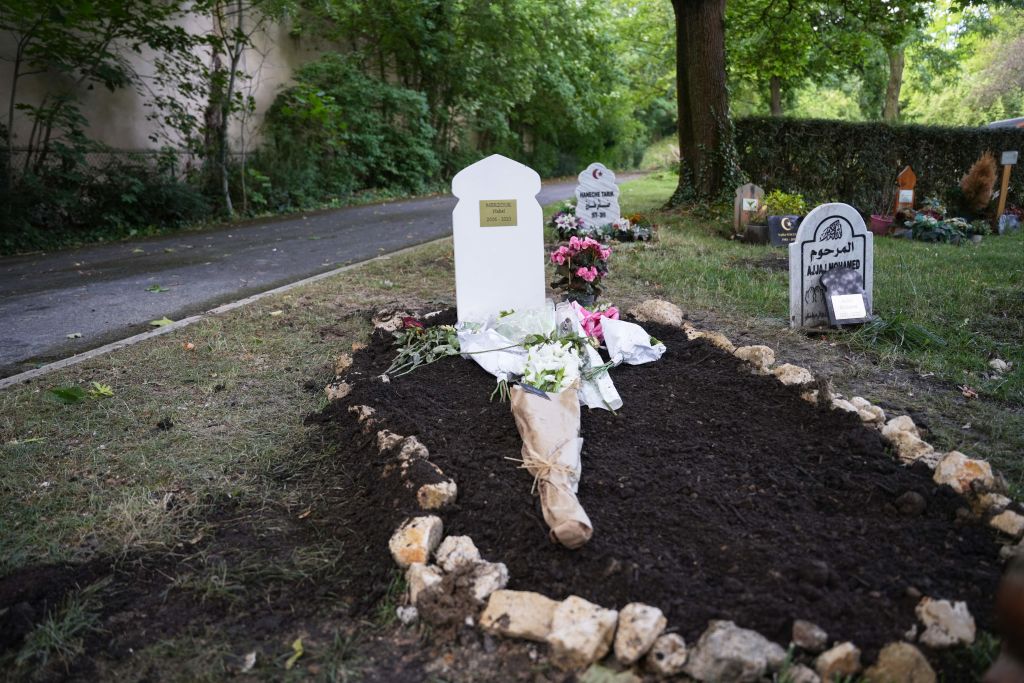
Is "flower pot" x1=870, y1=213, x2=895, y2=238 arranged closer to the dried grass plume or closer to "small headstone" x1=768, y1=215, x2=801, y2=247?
the dried grass plume

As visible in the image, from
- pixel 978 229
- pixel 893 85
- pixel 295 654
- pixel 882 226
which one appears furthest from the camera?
pixel 893 85

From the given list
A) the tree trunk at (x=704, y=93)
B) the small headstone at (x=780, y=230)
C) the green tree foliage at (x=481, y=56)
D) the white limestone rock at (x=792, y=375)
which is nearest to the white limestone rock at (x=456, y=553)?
the white limestone rock at (x=792, y=375)

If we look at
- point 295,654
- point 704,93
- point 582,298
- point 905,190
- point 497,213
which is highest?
point 704,93

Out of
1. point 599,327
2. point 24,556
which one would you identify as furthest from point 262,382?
point 599,327

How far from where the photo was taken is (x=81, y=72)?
10.6 meters

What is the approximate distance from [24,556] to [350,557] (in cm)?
108

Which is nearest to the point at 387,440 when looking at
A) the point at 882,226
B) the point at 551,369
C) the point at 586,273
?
the point at 551,369

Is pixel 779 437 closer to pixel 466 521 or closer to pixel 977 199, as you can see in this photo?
pixel 466 521

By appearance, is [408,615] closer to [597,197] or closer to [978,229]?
[597,197]

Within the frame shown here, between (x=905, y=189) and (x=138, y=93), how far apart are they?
13383mm

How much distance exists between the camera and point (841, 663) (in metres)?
1.58

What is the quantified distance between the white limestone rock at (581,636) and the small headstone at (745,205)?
855 cm

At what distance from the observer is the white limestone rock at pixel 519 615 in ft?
5.93

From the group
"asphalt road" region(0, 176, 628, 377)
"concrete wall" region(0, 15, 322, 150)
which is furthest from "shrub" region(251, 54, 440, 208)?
"asphalt road" region(0, 176, 628, 377)
